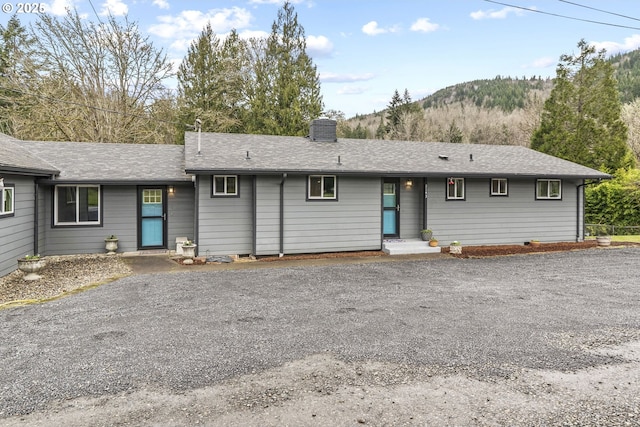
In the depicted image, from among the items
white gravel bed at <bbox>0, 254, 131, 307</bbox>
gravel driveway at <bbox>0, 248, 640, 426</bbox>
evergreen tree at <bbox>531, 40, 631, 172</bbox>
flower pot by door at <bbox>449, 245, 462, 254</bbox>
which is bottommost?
gravel driveway at <bbox>0, 248, 640, 426</bbox>

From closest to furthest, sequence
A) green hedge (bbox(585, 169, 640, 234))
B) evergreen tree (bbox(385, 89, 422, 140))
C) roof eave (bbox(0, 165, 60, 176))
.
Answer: roof eave (bbox(0, 165, 60, 176)) < green hedge (bbox(585, 169, 640, 234)) < evergreen tree (bbox(385, 89, 422, 140))

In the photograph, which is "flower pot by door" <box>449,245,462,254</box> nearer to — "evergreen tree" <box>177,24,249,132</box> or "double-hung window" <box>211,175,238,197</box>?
"double-hung window" <box>211,175,238,197</box>

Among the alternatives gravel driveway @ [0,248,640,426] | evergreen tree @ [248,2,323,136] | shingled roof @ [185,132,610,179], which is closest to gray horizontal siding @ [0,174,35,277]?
gravel driveway @ [0,248,640,426]

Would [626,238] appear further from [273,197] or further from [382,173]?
[273,197]

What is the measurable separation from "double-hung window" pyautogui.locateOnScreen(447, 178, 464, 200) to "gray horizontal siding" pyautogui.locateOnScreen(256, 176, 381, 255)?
2.55 metres

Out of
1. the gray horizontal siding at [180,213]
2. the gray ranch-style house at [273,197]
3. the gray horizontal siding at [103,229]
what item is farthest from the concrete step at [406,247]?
the gray horizontal siding at [103,229]

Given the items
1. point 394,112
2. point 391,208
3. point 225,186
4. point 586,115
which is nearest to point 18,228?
point 225,186

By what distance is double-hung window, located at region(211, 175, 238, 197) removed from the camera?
35.3 ft

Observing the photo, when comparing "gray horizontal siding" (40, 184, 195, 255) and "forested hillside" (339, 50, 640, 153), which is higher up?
"forested hillside" (339, 50, 640, 153)

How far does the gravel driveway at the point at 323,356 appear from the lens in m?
3.27

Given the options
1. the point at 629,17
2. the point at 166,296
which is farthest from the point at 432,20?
the point at 166,296

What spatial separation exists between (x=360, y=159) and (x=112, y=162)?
297 inches

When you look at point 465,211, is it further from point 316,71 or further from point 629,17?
point 316,71

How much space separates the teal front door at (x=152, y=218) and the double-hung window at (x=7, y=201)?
3250 millimetres
